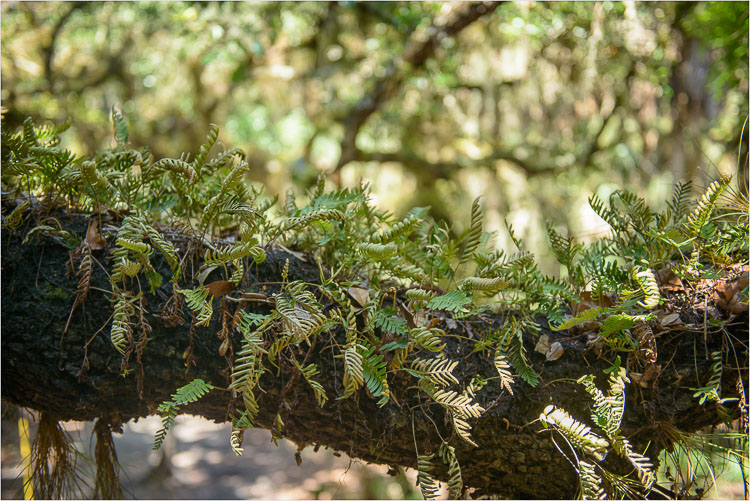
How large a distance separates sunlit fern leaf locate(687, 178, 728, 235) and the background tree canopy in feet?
7.63

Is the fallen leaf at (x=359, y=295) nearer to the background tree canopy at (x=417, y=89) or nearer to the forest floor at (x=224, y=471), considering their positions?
the background tree canopy at (x=417, y=89)

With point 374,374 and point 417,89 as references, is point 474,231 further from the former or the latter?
point 417,89

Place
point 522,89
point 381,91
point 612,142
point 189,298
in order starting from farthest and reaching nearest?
point 522,89 < point 612,142 < point 381,91 < point 189,298

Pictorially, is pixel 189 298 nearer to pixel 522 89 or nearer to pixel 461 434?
pixel 461 434

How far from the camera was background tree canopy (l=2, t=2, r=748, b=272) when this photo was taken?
4148mm

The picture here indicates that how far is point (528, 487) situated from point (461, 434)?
27cm

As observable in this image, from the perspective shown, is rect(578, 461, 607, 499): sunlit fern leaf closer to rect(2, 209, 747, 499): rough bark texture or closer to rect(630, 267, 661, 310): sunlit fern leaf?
rect(2, 209, 747, 499): rough bark texture

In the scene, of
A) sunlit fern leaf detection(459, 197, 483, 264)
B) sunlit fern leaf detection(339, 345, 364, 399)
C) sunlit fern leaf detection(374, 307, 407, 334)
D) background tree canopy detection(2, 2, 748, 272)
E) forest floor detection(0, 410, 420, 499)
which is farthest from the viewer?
forest floor detection(0, 410, 420, 499)

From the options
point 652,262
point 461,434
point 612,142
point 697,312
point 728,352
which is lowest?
point 461,434

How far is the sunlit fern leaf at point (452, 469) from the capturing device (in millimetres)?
1161

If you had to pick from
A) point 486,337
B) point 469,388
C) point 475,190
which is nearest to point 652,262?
point 486,337

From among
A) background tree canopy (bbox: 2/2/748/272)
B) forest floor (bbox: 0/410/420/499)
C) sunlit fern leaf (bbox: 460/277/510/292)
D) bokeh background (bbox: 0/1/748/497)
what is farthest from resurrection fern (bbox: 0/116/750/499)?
forest floor (bbox: 0/410/420/499)

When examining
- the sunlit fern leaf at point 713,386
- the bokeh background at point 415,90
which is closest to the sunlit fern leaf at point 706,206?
the sunlit fern leaf at point 713,386

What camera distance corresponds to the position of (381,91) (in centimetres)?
448
